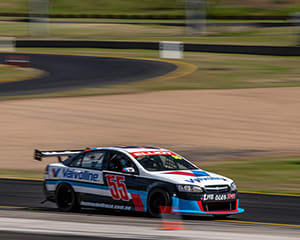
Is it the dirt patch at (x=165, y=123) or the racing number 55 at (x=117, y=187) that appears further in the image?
the dirt patch at (x=165, y=123)

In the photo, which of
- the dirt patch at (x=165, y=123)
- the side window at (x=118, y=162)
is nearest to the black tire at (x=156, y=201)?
the side window at (x=118, y=162)

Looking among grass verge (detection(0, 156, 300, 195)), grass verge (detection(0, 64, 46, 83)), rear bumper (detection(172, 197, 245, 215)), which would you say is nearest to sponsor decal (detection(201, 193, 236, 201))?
rear bumper (detection(172, 197, 245, 215))

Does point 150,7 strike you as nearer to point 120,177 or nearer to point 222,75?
point 222,75

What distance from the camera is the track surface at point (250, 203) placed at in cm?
1145

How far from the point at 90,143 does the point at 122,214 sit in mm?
9571

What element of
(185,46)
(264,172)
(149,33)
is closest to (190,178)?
(264,172)

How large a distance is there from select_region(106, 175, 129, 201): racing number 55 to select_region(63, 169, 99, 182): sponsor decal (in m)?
0.31

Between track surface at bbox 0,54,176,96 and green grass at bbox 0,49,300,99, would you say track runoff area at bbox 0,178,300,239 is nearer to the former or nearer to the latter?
green grass at bbox 0,49,300,99

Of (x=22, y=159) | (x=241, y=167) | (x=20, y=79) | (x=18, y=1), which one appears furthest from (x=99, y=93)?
(x=18, y=1)

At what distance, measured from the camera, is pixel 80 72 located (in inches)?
1501

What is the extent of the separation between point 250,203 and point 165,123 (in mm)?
11123

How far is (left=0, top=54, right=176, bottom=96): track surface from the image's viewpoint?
3241 centimetres

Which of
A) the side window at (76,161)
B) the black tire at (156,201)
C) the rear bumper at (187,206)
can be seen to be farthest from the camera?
the side window at (76,161)

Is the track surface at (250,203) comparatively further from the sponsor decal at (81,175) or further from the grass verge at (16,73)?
the grass verge at (16,73)
